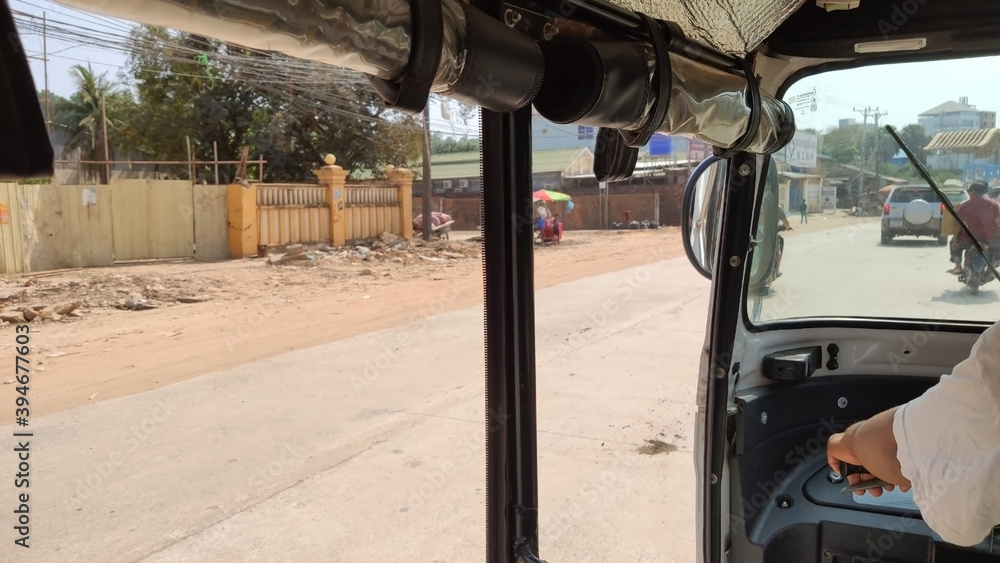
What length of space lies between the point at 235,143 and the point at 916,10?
2362 cm

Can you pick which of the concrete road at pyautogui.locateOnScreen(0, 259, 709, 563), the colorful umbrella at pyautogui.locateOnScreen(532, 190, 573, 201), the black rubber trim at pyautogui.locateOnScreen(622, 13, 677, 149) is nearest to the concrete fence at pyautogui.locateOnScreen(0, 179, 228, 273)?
the concrete road at pyautogui.locateOnScreen(0, 259, 709, 563)

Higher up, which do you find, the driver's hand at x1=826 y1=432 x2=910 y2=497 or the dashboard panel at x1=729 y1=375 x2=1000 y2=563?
the driver's hand at x1=826 y1=432 x2=910 y2=497

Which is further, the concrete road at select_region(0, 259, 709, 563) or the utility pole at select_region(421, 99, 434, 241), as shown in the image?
the utility pole at select_region(421, 99, 434, 241)

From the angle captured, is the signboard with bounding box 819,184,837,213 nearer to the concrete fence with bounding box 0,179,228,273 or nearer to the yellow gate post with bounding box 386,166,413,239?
the concrete fence with bounding box 0,179,228,273

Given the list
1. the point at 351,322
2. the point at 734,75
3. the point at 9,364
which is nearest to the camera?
the point at 734,75

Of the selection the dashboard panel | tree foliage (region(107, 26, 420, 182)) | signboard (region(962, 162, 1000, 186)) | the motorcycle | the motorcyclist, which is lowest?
the dashboard panel

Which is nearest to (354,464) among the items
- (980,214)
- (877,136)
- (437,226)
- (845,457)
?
(877,136)

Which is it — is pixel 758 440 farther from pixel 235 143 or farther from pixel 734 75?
pixel 235 143

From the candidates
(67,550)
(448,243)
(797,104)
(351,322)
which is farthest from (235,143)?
(797,104)

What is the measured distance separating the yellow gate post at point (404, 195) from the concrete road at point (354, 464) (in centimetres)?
1334

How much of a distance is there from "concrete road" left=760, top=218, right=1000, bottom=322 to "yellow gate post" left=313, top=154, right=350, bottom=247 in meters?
17.4

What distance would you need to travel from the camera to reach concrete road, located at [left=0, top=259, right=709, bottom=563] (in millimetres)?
4203

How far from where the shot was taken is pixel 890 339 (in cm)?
262

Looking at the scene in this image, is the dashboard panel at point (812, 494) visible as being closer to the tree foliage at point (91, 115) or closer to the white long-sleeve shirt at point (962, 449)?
the white long-sleeve shirt at point (962, 449)
